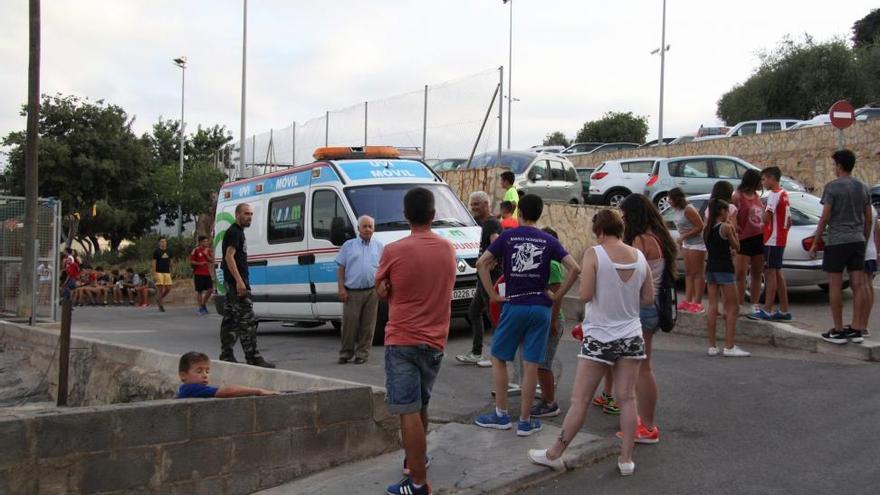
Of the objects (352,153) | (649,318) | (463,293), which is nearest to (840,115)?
(463,293)

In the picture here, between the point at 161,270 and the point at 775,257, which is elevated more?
the point at 775,257

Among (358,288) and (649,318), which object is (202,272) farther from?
(649,318)

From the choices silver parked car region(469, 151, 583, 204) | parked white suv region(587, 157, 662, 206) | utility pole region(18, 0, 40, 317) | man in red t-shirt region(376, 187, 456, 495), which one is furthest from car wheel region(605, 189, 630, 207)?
man in red t-shirt region(376, 187, 456, 495)

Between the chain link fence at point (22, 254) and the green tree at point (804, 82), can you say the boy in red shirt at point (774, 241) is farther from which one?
the green tree at point (804, 82)

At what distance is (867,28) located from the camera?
2238 inches

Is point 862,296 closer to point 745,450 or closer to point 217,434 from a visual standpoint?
point 745,450

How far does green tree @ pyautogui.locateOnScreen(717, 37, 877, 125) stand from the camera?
4619 centimetres

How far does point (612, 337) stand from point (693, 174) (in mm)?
14465

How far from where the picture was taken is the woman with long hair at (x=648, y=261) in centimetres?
572

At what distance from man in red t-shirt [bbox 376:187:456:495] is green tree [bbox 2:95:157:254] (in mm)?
31740

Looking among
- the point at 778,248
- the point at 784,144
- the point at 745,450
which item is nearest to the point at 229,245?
the point at 745,450

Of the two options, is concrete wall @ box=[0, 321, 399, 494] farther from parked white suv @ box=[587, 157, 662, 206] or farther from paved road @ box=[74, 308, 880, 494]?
parked white suv @ box=[587, 157, 662, 206]

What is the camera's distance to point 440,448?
573 centimetres

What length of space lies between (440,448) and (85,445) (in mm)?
2310
